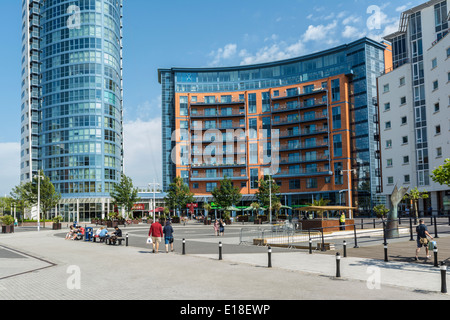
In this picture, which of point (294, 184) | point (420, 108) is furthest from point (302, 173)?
point (420, 108)

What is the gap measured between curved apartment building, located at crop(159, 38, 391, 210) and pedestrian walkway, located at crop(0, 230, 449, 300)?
188ft

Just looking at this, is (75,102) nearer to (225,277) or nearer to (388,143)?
(388,143)

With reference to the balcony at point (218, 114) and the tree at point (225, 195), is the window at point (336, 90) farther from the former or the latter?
the tree at point (225, 195)

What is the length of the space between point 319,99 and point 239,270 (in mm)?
68280

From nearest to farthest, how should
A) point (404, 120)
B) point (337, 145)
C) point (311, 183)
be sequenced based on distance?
point (404, 120) < point (337, 145) < point (311, 183)

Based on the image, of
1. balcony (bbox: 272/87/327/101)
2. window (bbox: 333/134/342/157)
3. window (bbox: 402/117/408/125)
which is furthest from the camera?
balcony (bbox: 272/87/327/101)

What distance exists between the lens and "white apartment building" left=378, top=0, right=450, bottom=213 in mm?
48906

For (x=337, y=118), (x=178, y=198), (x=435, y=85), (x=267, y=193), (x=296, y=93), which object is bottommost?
(x=178, y=198)

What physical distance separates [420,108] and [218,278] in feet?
165

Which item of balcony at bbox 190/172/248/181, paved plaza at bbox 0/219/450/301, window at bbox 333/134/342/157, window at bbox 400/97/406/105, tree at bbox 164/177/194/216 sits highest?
window at bbox 400/97/406/105

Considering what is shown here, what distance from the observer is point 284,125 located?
80.8 meters

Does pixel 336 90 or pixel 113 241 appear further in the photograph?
pixel 336 90

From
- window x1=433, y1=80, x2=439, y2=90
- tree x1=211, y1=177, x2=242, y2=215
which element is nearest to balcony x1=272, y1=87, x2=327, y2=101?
tree x1=211, y1=177, x2=242, y2=215

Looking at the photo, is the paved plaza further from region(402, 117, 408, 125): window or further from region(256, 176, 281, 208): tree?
region(256, 176, 281, 208): tree
